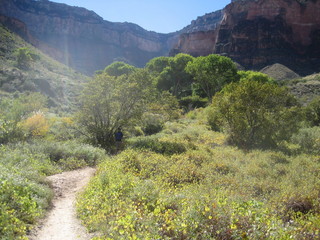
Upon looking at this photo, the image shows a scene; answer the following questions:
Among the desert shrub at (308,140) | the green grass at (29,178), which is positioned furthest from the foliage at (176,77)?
the green grass at (29,178)

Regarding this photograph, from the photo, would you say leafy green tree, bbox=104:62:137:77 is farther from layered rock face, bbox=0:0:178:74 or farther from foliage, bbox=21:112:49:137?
layered rock face, bbox=0:0:178:74

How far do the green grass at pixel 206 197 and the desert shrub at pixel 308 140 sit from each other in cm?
175

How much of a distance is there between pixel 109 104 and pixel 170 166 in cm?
677

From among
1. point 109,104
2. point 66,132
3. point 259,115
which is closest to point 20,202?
point 109,104

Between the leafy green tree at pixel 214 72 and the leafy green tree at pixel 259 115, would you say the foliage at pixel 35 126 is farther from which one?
the leafy green tree at pixel 214 72

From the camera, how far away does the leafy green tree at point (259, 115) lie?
13312mm

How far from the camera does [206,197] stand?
4.93 m

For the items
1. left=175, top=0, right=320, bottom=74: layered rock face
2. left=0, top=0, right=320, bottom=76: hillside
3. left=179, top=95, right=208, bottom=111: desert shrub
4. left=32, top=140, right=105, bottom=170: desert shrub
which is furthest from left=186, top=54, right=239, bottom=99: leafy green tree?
left=175, top=0, right=320, bottom=74: layered rock face

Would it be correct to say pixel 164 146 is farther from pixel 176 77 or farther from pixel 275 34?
pixel 275 34

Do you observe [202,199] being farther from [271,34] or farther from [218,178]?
[271,34]

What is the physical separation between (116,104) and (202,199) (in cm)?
1046

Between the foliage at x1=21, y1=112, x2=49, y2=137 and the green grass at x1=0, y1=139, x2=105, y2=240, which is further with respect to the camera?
the foliage at x1=21, y1=112, x2=49, y2=137

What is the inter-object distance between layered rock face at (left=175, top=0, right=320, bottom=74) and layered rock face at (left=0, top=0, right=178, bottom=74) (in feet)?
236

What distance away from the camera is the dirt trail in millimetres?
4777
